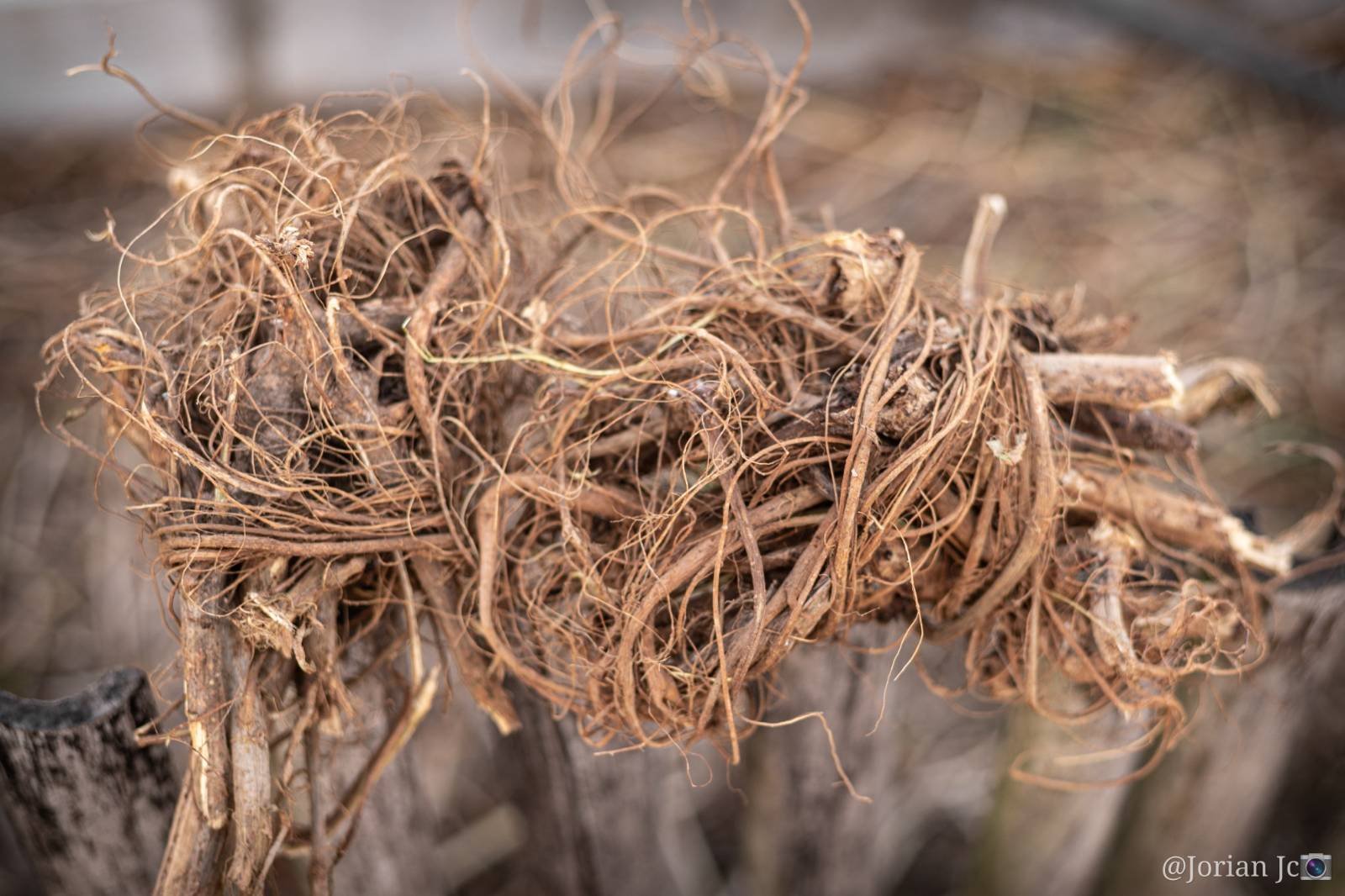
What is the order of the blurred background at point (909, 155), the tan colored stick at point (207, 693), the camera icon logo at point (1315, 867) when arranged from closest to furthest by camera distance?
1. the tan colored stick at point (207, 693)
2. the camera icon logo at point (1315, 867)
3. the blurred background at point (909, 155)

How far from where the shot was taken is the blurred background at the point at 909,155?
2.01m

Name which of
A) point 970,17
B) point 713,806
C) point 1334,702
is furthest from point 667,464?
point 970,17

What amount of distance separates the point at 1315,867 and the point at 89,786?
1561mm

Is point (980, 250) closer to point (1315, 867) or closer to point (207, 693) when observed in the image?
point (207, 693)

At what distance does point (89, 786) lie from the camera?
2.95 feet

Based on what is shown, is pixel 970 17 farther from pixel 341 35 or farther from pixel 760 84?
pixel 341 35

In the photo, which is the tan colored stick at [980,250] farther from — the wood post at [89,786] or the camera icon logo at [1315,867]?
the camera icon logo at [1315,867]

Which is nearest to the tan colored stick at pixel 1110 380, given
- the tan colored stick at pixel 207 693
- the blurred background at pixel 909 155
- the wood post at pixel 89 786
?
the tan colored stick at pixel 207 693

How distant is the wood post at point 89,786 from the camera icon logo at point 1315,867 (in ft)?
4.89

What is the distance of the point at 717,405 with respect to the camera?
2.54 feet

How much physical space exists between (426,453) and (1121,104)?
2376 millimetres

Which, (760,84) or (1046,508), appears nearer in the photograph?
(1046,508)

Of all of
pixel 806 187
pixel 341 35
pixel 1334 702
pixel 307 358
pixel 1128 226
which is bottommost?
pixel 1334 702

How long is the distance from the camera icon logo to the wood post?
4.89 feet
